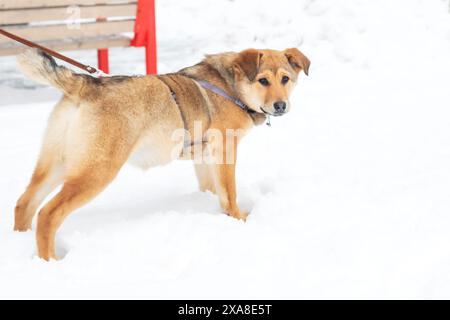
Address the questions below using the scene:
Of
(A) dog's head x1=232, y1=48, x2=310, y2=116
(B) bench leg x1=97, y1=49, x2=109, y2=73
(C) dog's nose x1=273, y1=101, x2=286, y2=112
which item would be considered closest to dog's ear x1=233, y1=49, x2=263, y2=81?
(A) dog's head x1=232, y1=48, x2=310, y2=116

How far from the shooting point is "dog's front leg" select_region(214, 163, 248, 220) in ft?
13.1

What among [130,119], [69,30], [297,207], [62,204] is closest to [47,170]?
[62,204]

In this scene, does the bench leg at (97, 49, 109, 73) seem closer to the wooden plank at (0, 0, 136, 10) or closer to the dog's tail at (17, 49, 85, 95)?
the wooden plank at (0, 0, 136, 10)

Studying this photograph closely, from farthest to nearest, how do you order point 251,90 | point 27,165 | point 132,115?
A: point 27,165, point 251,90, point 132,115

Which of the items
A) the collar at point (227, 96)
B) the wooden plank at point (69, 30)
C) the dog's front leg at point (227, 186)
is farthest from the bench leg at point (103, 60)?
the dog's front leg at point (227, 186)

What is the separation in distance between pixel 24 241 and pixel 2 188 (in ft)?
3.28

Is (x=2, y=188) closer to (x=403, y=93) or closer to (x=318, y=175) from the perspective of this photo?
(x=318, y=175)

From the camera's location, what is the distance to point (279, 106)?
12.7 feet

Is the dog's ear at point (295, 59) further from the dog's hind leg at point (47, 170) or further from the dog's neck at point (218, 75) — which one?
the dog's hind leg at point (47, 170)

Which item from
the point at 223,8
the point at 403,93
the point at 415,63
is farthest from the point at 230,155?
the point at 223,8

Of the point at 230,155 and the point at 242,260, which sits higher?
the point at 230,155

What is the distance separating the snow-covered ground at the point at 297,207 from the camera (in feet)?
10.1

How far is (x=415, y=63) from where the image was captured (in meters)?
7.30

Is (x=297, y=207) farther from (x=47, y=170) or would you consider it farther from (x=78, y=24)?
(x=78, y=24)
